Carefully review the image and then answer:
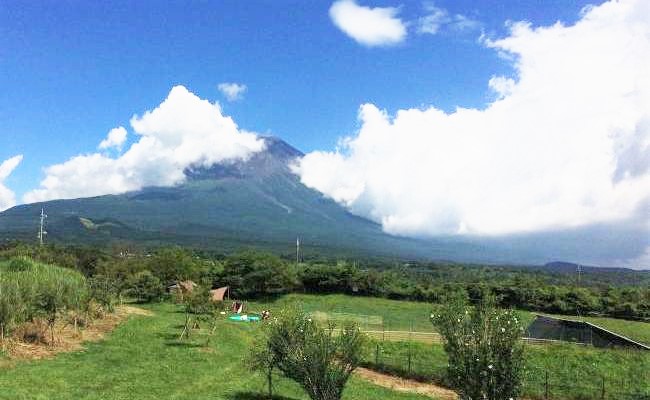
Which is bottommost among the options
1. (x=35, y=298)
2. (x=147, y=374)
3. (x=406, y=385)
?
(x=406, y=385)

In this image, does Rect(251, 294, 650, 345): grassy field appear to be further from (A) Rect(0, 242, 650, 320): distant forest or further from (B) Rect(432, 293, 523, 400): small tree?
(B) Rect(432, 293, 523, 400): small tree

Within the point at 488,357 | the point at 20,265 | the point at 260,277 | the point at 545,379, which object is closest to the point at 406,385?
the point at 545,379

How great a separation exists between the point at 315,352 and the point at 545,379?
1797 cm

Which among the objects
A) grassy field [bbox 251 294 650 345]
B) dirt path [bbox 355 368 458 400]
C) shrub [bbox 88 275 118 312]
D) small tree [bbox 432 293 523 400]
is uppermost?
small tree [bbox 432 293 523 400]

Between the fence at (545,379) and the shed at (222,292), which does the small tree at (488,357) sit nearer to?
the fence at (545,379)

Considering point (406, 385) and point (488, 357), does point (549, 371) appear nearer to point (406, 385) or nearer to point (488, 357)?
point (406, 385)

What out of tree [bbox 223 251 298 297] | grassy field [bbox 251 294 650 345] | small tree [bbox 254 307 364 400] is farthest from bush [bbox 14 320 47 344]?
tree [bbox 223 251 298 297]

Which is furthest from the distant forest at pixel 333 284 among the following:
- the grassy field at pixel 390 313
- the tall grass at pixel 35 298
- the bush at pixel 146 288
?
the tall grass at pixel 35 298

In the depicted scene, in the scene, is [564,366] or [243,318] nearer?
[564,366]

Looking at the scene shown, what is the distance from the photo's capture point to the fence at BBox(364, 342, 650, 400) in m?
29.2

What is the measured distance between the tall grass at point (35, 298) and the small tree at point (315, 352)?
14.7 m

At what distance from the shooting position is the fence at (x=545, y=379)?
2918cm

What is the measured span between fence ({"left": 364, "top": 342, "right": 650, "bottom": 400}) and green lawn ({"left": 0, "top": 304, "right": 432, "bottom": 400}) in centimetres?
397

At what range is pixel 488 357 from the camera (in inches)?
610
